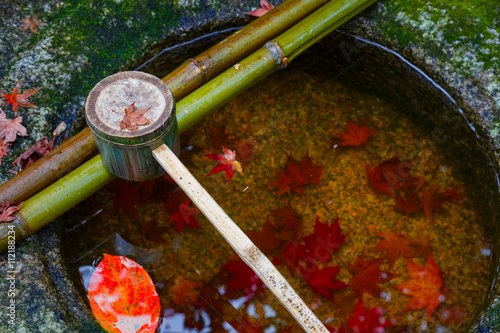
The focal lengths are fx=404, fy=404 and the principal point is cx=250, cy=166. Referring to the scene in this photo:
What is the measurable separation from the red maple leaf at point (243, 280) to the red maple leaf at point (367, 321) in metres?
0.57

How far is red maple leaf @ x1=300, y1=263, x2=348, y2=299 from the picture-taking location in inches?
98.0

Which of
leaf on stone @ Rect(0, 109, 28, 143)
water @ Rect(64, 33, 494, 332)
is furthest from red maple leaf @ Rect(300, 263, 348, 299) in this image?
leaf on stone @ Rect(0, 109, 28, 143)

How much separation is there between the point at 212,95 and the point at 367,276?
4.82 feet

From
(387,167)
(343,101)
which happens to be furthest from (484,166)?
(343,101)

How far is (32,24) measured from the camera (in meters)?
2.46

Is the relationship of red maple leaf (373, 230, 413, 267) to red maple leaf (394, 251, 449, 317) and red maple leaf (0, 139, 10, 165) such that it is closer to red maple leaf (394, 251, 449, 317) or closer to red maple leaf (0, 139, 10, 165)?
red maple leaf (394, 251, 449, 317)

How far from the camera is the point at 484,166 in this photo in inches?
101

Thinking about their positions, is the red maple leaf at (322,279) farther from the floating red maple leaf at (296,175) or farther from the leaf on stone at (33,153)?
the leaf on stone at (33,153)

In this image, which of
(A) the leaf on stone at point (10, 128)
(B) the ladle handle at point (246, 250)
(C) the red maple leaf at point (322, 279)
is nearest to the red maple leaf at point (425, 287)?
(C) the red maple leaf at point (322, 279)

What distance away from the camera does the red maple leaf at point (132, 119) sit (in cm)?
167

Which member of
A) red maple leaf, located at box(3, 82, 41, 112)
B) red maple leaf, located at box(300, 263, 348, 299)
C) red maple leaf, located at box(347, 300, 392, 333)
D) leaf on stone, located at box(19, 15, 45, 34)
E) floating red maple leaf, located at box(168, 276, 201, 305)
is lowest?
floating red maple leaf, located at box(168, 276, 201, 305)

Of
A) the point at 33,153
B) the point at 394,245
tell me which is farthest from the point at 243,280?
the point at 33,153

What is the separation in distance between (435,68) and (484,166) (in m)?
0.69

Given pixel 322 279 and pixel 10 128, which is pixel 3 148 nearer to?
pixel 10 128
